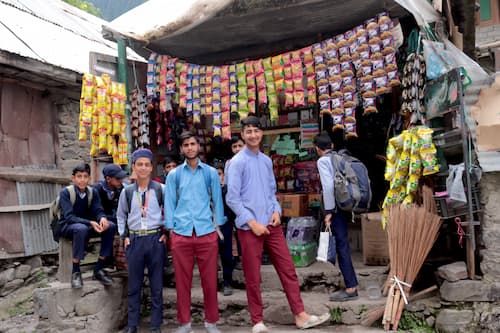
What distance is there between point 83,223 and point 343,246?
2.68 meters

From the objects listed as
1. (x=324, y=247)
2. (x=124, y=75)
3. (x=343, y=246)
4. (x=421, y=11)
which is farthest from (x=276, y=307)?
(x=124, y=75)

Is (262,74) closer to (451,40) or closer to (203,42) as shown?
(203,42)

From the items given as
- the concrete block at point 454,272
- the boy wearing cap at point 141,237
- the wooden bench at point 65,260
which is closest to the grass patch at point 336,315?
the concrete block at point 454,272

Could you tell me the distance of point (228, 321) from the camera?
4.50m

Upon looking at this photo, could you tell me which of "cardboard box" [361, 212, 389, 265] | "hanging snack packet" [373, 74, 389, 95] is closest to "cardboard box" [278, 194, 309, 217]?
"cardboard box" [361, 212, 389, 265]

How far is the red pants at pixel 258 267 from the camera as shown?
12.5ft

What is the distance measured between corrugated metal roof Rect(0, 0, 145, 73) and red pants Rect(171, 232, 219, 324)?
14.1ft

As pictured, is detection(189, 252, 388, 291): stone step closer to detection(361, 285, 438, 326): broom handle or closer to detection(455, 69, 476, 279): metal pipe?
detection(361, 285, 438, 326): broom handle

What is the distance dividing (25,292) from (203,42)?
5018mm

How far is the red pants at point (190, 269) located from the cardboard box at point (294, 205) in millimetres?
2334

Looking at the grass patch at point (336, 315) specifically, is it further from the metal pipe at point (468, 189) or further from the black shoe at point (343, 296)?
the metal pipe at point (468, 189)

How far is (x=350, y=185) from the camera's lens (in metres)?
4.21

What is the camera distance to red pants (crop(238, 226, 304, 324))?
3822mm

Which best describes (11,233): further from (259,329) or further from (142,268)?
(259,329)
